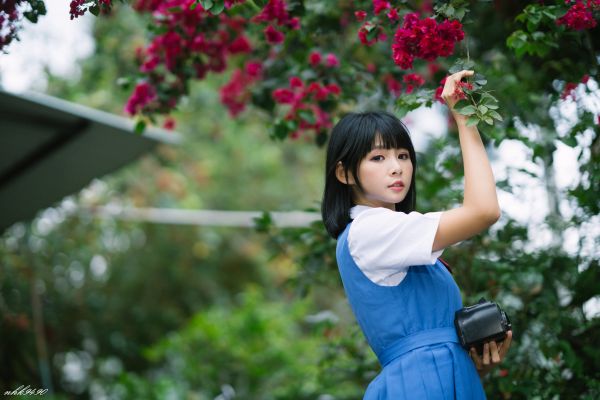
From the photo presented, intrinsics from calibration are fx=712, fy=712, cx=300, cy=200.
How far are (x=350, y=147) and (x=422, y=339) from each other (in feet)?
1.58

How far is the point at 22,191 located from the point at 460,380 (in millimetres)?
2929

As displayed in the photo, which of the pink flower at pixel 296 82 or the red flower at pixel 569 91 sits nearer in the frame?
the red flower at pixel 569 91

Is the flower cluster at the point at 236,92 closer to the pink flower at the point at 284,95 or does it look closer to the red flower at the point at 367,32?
the pink flower at the point at 284,95

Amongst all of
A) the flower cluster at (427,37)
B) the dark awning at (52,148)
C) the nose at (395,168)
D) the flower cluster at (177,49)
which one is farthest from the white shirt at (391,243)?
the dark awning at (52,148)

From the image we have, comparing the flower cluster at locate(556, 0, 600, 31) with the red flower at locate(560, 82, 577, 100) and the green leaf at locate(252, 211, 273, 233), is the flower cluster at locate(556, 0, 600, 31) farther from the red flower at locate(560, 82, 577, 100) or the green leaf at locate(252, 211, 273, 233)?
the green leaf at locate(252, 211, 273, 233)

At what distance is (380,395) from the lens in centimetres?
165

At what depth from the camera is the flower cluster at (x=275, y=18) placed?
248 cm

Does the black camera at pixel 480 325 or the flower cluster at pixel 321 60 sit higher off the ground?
the flower cluster at pixel 321 60

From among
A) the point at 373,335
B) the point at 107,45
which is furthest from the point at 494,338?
the point at 107,45

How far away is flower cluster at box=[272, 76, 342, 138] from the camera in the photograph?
9.04 ft

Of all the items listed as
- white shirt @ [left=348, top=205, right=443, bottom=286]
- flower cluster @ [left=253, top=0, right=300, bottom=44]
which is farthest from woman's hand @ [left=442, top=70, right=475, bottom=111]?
flower cluster @ [left=253, top=0, right=300, bottom=44]

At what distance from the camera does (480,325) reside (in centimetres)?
161

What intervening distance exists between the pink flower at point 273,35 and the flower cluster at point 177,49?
1.06 ft

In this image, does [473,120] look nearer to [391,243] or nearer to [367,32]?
[391,243]
